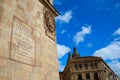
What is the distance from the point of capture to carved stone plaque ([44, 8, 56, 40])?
806 centimetres

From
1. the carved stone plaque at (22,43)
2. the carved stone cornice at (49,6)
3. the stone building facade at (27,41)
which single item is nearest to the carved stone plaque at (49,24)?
the stone building facade at (27,41)

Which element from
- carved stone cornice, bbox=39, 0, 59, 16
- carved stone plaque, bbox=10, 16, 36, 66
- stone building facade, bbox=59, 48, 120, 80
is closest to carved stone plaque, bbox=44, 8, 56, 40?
carved stone cornice, bbox=39, 0, 59, 16

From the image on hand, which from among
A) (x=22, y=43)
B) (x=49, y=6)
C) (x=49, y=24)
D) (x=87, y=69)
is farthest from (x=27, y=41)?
(x=87, y=69)

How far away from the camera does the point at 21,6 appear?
6211 millimetres

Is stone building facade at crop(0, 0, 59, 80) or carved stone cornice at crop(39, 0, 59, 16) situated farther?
carved stone cornice at crop(39, 0, 59, 16)

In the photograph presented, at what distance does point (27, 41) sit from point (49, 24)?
2462 millimetres

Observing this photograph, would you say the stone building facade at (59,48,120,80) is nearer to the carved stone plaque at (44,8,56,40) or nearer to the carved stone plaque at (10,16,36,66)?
the carved stone plaque at (44,8,56,40)

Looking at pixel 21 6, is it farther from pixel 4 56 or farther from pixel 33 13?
pixel 4 56

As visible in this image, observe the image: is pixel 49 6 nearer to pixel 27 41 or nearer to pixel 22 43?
pixel 27 41

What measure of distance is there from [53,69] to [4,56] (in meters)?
3.60

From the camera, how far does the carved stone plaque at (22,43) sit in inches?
208

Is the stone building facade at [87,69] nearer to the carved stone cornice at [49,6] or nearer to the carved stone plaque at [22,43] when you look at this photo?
the carved stone cornice at [49,6]

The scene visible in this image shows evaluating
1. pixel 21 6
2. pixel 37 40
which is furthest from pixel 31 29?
pixel 21 6

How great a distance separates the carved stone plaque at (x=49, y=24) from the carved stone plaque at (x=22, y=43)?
4.82ft
